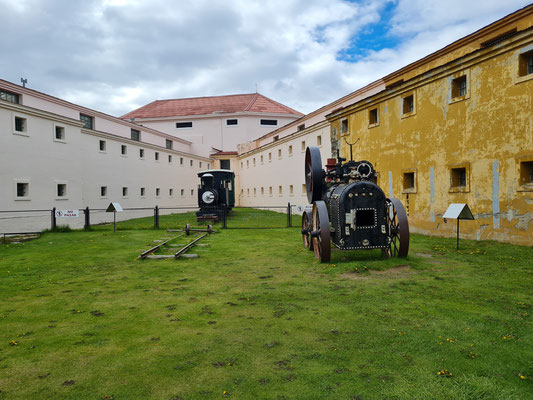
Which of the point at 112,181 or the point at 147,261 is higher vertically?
the point at 112,181

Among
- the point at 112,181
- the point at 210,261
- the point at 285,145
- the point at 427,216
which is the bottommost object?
the point at 210,261

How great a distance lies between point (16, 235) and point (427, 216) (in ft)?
56.5

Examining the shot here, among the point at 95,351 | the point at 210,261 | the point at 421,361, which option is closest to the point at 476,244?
the point at 210,261

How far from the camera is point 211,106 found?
155 ft

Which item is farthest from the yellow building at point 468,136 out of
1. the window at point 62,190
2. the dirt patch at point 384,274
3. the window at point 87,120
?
the window at point 87,120

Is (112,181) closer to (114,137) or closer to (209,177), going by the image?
(114,137)

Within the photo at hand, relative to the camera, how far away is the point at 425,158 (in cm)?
1343

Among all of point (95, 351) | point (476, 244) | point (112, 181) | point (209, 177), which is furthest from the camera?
point (112, 181)

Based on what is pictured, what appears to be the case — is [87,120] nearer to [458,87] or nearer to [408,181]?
[408,181]

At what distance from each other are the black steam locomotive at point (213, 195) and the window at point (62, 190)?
760 cm

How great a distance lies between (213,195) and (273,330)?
19.2 meters

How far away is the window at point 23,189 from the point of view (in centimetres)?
1773

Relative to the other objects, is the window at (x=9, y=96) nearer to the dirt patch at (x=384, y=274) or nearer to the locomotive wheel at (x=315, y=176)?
the locomotive wheel at (x=315, y=176)

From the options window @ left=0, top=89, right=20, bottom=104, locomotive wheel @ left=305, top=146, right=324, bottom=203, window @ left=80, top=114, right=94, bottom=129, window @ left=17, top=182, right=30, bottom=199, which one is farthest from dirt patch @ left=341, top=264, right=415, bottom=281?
window @ left=80, top=114, right=94, bottom=129
